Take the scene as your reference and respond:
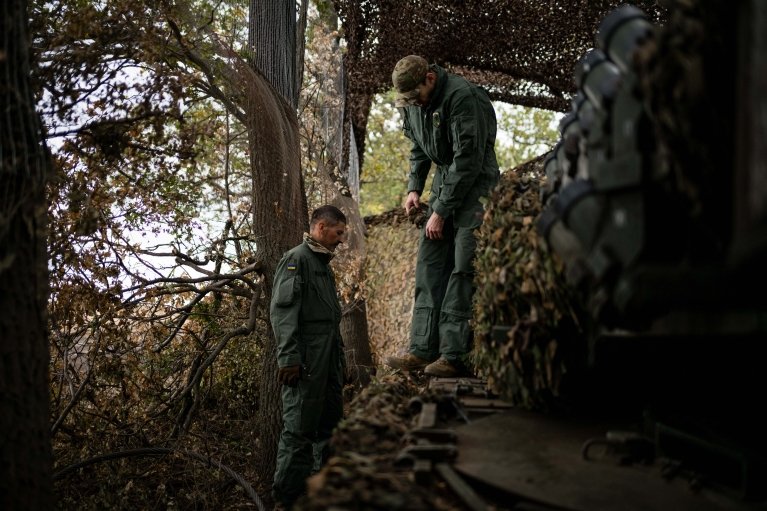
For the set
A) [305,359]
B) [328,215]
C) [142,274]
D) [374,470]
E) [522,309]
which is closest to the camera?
[374,470]

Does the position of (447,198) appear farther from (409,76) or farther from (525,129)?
(525,129)

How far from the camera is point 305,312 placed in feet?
23.6

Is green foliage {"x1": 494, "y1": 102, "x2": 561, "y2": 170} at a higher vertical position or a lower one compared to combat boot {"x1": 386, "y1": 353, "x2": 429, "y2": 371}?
higher

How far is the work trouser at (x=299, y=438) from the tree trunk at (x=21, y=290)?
2.80 m

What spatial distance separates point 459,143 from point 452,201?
1.50ft

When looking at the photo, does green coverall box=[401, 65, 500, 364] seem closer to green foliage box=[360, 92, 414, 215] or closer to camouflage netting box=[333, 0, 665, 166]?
camouflage netting box=[333, 0, 665, 166]

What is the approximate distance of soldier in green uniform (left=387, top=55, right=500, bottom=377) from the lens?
6520 millimetres

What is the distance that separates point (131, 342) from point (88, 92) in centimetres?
402

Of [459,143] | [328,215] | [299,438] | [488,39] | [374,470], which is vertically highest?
[488,39]

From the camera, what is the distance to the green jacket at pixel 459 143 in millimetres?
6621

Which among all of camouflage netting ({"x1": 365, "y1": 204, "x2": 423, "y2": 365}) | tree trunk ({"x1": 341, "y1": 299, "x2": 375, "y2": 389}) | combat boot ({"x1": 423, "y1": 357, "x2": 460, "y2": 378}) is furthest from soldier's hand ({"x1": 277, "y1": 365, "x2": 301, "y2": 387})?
camouflage netting ({"x1": 365, "y1": 204, "x2": 423, "y2": 365})

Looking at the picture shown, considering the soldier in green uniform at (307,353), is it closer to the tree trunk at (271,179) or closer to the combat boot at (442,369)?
the combat boot at (442,369)

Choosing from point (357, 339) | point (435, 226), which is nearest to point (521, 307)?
point (435, 226)

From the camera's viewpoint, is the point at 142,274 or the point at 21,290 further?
the point at 142,274
